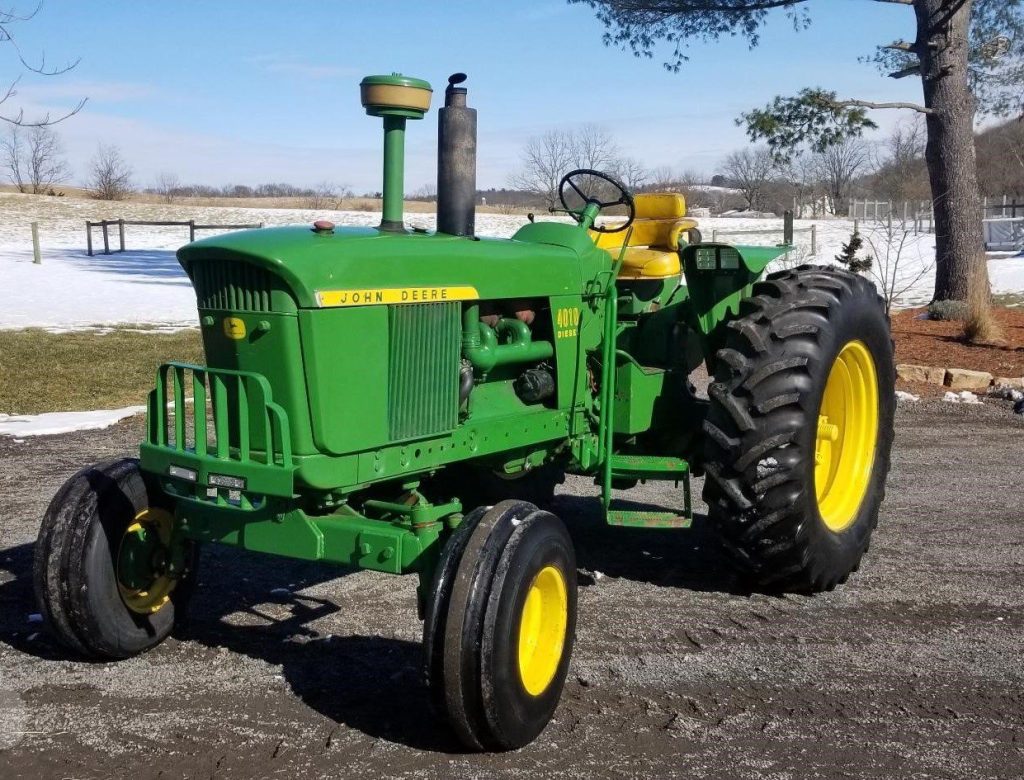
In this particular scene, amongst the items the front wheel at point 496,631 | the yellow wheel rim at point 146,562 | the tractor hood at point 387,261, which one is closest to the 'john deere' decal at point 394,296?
the tractor hood at point 387,261

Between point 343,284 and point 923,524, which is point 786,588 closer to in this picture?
point 923,524

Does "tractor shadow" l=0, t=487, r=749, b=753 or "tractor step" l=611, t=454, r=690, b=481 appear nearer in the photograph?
"tractor shadow" l=0, t=487, r=749, b=753

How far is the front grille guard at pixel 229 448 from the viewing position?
372cm

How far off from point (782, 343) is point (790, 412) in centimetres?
31

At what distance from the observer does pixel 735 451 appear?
482 centimetres

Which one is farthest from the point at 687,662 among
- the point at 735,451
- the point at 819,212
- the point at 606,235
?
the point at 819,212

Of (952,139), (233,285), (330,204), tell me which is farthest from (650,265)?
(330,204)

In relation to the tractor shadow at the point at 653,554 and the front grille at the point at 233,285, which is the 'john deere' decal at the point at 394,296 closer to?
the front grille at the point at 233,285

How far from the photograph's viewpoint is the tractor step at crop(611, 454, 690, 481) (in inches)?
205

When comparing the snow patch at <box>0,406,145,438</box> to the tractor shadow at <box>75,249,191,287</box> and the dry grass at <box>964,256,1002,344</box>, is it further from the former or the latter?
the tractor shadow at <box>75,249,191,287</box>

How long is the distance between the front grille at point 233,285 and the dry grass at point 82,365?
6.56 meters

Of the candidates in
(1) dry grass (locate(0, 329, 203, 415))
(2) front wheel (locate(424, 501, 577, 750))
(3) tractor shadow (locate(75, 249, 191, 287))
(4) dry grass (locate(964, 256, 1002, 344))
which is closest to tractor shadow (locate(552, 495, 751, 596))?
(2) front wheel (locate(424, 501, 577, 750))

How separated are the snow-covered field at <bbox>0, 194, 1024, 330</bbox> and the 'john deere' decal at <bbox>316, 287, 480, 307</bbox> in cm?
1117

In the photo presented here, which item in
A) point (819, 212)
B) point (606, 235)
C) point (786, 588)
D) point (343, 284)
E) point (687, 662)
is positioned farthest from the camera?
A: point (819, 212)
